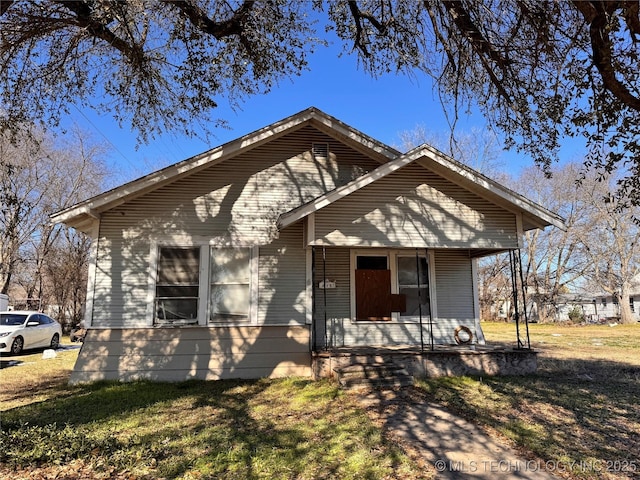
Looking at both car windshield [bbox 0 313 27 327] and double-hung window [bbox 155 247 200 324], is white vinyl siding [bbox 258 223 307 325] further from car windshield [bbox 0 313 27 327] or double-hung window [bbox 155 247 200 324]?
car windshield [bbox 0 313 27 327]

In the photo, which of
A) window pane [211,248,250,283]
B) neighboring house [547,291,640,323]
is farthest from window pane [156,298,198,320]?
neighboring house [547,291,640,323]

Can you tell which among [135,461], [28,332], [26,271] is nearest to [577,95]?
[135,461]

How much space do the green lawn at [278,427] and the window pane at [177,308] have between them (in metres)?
1.39

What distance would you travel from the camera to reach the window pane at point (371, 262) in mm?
10375

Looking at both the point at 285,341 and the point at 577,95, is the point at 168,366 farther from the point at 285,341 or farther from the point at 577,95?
the point at 577,95

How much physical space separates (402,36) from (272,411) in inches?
276

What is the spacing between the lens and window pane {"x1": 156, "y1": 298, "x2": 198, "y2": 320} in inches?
363

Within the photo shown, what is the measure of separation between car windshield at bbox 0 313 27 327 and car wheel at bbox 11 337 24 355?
2.19 ft

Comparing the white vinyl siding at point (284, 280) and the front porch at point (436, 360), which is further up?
the white vinyl siding at point (284, 280)

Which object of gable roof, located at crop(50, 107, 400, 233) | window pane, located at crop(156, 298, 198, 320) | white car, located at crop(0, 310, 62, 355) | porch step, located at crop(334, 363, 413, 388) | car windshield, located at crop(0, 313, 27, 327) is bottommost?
porch step, located at crop(334, 363, 413, 388)

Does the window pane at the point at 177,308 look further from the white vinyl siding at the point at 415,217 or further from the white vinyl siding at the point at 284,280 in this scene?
the white vinyl siding at the point at 415,217

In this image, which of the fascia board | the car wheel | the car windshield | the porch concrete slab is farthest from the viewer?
the car windshield

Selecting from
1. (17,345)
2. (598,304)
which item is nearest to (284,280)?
(17,345)

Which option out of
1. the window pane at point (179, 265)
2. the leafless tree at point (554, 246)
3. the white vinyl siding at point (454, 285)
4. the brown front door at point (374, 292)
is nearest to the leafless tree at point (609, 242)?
the leafless tree at point (554, 246)
